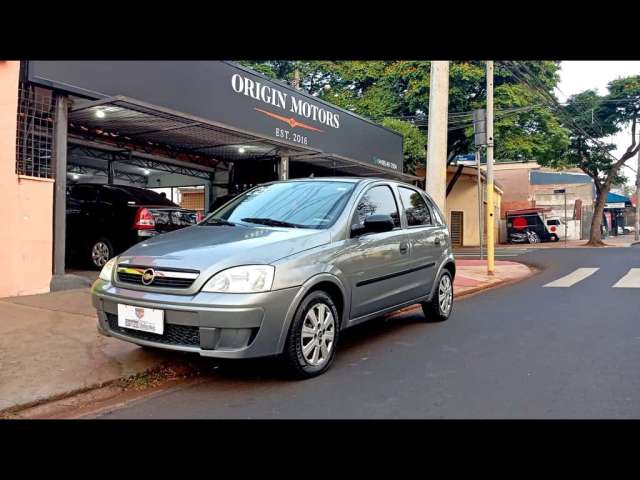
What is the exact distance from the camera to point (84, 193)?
9.37 meters

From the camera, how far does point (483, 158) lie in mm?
33406

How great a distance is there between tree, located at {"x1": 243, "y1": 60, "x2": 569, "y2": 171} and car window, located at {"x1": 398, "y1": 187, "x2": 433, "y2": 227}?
1556cm

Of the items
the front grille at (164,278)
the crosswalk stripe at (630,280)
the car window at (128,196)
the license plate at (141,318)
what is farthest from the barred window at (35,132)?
the crosswalk stripe at (630,280)

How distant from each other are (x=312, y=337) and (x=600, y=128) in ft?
85.3

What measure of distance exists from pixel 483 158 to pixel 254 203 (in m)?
30.6

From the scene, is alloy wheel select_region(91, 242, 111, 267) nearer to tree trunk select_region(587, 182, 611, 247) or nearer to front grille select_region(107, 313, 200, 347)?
front grille select_region(107, 313, 200, 347)

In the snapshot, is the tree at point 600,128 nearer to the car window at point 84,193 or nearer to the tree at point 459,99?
the tree at point 459,99

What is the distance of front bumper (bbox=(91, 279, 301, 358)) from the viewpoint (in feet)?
12.0

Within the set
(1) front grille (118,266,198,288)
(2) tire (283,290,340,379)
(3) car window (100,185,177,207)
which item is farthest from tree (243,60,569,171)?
(1) front grille (118,266,198,288)

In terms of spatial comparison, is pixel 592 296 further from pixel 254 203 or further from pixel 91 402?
pixel 91 402

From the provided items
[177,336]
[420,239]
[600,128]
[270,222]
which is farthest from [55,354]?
[600,128]

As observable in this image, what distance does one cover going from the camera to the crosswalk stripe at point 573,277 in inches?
422
